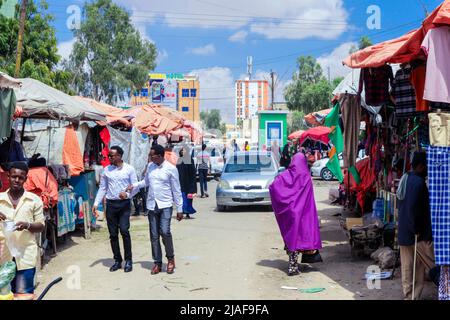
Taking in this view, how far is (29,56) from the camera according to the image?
23.5m

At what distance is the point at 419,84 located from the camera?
643 cm

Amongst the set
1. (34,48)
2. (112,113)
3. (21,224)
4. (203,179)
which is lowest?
(203,179)

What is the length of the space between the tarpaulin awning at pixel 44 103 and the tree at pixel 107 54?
29.9 meters

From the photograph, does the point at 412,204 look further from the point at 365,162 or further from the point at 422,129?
the point at 365,162

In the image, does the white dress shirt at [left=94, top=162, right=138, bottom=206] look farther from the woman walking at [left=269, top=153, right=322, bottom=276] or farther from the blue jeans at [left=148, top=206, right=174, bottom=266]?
the woman walking at [left=269, top=153, right=322, bottom=276]

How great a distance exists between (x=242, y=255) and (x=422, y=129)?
3.73 m

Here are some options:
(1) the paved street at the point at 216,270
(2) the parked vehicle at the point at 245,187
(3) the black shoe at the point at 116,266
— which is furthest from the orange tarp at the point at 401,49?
(2) the parked vehicle at the point at 245,187

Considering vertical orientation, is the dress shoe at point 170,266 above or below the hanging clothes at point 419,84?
below

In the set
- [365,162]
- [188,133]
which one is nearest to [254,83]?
[188,133]

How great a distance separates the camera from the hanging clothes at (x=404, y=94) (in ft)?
25.0

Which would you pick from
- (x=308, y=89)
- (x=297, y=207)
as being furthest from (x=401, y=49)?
(x=308, y=89)

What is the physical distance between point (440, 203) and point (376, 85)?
419cm

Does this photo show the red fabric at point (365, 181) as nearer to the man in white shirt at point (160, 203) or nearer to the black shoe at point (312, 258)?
the black shoe at point (312, 258)

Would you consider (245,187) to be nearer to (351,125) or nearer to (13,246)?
(351,125)
